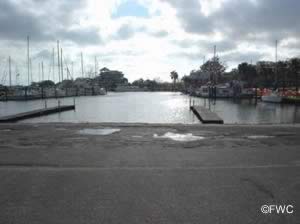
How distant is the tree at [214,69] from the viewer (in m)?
Answer: 126

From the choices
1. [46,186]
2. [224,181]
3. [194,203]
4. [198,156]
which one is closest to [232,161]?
[198,156]

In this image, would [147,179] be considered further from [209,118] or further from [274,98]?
[274,98]

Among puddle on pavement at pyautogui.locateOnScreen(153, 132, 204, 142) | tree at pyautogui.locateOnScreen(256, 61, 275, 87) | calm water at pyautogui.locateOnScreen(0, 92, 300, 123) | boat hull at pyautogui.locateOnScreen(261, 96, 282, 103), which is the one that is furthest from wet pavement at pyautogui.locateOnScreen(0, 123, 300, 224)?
tree at pyautogui.locateOnScreen(256, 61, 275, 87)

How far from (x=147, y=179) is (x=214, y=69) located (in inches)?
4898

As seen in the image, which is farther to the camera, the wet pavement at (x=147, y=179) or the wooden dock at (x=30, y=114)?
the wooden dock at (x=30, y=114)

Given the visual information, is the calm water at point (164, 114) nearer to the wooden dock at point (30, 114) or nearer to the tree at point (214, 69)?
the wooden dock at point (30, 114)

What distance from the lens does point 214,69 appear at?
12769 centimetres

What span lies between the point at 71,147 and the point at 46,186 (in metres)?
4.36

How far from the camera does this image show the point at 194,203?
5.53 meters

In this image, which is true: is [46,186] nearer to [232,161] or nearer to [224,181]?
[224,181]

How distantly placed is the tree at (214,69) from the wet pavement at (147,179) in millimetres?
110495

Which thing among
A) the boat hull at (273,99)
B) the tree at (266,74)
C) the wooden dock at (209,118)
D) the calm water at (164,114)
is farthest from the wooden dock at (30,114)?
the tree at (266,74)

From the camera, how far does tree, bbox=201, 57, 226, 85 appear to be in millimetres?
125562

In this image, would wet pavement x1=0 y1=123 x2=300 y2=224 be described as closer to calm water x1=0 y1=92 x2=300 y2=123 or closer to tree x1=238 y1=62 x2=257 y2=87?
calm water x1=0 y1=92 x2=300 y2=123
